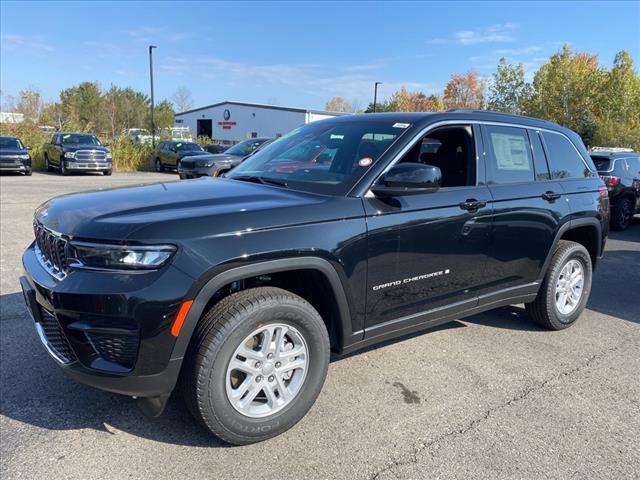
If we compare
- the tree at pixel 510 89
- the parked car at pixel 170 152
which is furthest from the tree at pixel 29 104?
the tree at pixel 510 89

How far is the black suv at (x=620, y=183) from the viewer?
1094cm

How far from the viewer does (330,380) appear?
141 inches

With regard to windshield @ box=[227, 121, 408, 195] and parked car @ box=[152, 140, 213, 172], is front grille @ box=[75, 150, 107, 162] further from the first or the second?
windshield @ box=[227, 121, 408, 195]

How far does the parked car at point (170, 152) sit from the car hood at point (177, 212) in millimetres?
22650

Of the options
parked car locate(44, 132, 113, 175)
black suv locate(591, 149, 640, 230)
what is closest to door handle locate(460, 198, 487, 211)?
black suv locate(591, 149, 640, 230)

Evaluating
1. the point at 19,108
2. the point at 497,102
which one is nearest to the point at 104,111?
the point at 19,108

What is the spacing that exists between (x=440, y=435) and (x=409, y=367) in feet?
2.93

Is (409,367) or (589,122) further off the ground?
(589,122)

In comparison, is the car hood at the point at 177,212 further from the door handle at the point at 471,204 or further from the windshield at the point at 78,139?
the windshield at the point at 78,139

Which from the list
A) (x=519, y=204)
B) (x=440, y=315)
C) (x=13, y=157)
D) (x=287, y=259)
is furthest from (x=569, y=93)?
(x=287, y=259)

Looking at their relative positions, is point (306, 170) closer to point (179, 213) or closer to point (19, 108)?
point (179, 213)

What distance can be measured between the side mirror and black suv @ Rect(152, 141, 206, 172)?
23015 millimetres

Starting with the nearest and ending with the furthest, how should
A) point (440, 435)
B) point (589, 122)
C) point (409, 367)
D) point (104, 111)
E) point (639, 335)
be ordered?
point (440, 435) < point (409, 367) < point (639, 335) < point (589, 122) < point (104, 111)

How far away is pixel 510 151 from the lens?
413 cm
